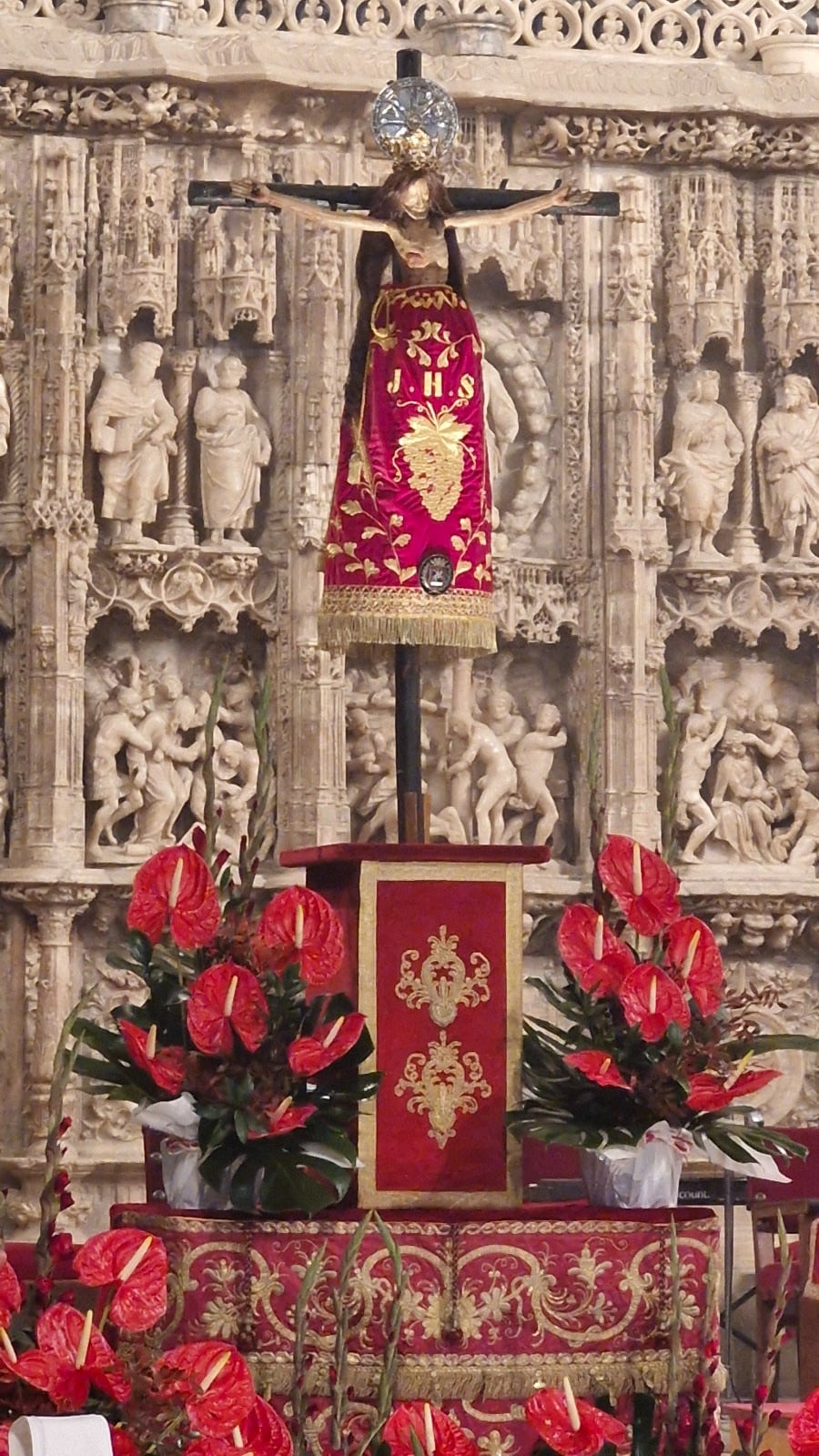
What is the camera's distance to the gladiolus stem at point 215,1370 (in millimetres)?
3799

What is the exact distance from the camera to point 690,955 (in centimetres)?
634

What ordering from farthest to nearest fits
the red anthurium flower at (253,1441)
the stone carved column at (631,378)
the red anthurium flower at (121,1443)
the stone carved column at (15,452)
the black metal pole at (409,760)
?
the stone carved column at (631,378), the stone carved column at (15,452), the black metal pole at (409,760), the red anthurium flower at (121,1443), the red anthurium flower at (253,1441)

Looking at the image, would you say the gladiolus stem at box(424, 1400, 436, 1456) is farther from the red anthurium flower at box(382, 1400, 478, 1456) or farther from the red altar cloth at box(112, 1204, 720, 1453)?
the red altar cloth at box(112, 1204, 720, 1453)

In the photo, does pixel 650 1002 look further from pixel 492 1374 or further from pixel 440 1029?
pixel 492 1374

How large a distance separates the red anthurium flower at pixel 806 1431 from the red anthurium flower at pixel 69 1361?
109 cm

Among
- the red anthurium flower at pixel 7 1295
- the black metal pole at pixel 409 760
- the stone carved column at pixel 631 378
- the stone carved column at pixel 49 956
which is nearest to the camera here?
the red anthurium flower at pixel 7 1295

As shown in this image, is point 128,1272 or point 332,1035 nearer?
point 128,1272

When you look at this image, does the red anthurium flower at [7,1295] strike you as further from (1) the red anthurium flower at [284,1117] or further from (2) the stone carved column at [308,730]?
(2) the stone carved column at [308,730]

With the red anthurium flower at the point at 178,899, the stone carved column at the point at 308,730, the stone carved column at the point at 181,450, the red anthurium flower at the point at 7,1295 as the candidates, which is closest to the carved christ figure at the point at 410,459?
the red anthurium flower at the point at 178,899

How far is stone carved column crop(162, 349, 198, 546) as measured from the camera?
11391mm

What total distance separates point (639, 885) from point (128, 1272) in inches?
97.9

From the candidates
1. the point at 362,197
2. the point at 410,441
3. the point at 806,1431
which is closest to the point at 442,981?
the point at 410,441

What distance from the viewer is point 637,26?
12.0 m

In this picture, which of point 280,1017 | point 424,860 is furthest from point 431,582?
point 280,1017
